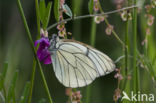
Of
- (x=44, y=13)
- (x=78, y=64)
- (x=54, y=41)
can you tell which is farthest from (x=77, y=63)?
(x=44, y=13)

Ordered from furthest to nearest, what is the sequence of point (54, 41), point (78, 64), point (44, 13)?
point (78, 64) < point (54, 41) < point (44, 13)

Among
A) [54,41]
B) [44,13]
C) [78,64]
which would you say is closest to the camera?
[44,13]

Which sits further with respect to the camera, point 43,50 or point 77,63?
point 77,63

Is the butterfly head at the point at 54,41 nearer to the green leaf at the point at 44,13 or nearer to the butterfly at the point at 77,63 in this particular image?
the butterfly at the point at 77,63

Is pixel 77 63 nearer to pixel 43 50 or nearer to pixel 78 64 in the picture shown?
pixel 78 64

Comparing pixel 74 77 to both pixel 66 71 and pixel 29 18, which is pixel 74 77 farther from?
pixel 29 18

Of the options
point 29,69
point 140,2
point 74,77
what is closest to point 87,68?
point 74,77
